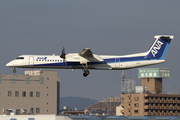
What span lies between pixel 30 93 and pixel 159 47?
235ft

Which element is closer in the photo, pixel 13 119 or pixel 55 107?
pixel 13 119

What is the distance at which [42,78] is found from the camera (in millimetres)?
130375

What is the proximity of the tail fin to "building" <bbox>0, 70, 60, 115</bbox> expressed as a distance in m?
64.1

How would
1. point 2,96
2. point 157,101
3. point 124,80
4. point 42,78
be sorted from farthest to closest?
point 124,80 < point 157,101 < point 42,78 < point 2,96

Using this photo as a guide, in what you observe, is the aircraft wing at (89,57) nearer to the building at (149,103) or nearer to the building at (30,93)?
the building at (30,93)

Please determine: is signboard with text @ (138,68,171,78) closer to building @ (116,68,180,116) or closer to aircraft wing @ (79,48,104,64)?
building @ (116,68,180,116)

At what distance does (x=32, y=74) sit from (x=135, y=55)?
254ft

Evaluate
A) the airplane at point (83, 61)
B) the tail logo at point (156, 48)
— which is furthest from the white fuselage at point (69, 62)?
the tail logo at point (156, 48)

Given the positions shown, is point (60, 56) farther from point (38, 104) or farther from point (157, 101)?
point (157, 101)

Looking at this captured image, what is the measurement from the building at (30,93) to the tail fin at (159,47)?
64.1m

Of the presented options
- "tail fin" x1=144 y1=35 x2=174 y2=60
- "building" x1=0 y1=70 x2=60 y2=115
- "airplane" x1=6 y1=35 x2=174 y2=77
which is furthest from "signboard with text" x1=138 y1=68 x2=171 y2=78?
"airplane" x1=6 y1=35 x2=174 y2=77

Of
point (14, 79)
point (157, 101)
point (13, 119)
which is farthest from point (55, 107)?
point (13, 119)

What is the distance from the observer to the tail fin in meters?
61.9

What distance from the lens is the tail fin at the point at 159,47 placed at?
6194 centimetres
